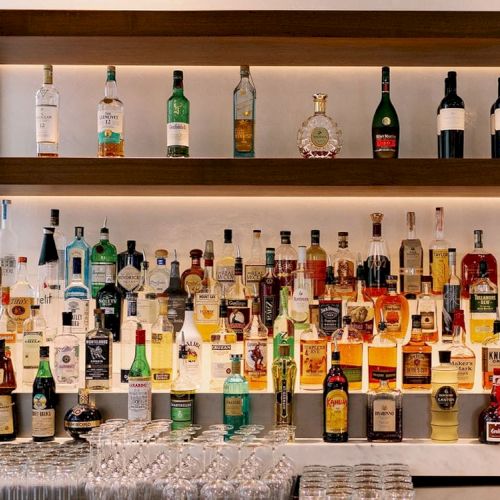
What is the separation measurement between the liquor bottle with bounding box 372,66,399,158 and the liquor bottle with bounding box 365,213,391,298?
0.20 m

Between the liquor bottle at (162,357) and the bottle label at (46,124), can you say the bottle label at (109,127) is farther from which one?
the liquor bottle at (162,357)

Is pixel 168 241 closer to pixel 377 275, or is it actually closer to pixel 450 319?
Result: pixel 377 275

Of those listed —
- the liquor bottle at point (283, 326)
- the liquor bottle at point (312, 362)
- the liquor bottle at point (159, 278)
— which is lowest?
the liquor bottle at point (312, 362)

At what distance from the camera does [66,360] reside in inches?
112

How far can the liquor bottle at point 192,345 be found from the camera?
9.23 feet

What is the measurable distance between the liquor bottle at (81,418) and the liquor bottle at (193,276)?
46 centimetres

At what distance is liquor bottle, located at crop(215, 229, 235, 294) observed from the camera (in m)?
2.94

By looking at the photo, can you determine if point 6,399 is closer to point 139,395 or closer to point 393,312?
point 139,395

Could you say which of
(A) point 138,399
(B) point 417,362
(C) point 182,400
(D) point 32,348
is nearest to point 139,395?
(A) point 138,399

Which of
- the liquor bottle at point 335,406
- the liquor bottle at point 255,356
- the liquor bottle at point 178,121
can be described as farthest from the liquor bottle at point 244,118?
the liquor bottle at point 335,406

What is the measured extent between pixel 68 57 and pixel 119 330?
0.88 m

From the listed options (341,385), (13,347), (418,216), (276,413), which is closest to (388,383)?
(341,385)

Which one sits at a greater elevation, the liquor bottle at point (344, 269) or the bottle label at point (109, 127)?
the bottle label at point (109, 127)

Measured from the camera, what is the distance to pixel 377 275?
2.94m
